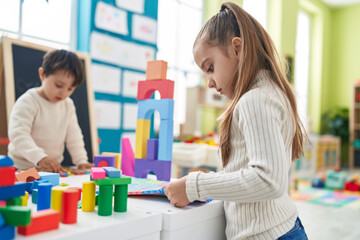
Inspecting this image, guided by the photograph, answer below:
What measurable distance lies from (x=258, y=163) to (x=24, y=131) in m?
0.96

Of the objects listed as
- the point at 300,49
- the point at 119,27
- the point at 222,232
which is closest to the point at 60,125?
the point at 222,232

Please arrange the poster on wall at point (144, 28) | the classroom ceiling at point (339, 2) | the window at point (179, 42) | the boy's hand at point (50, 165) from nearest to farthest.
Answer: the boy's hand at point (50, 165)
the poster on wall at point (144, 28)
the window at point (179, 42)
the classroom ceiling at point (339, 2)

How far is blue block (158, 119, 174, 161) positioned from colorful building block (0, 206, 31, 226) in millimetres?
526

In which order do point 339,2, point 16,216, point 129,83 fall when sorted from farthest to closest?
point 339,2, point 129,83, point 16,216

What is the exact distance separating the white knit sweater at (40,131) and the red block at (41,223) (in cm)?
72

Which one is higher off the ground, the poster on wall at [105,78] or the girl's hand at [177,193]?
the poster on wall at [105,78]

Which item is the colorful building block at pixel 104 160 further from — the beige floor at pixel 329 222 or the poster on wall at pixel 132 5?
the poster on wall at pixel 132 5

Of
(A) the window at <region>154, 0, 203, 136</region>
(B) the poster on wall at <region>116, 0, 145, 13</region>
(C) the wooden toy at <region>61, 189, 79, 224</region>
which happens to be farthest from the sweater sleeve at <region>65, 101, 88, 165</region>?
(A) the window at <region>154, 0, 203, 136</region>

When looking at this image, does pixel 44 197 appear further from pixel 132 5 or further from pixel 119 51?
pixel 132 5

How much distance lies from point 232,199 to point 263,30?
407 millimetres

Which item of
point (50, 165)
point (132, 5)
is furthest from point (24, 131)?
point (132, 5)

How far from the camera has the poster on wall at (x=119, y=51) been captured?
9.22 ft

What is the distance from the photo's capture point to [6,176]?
0.48 metres

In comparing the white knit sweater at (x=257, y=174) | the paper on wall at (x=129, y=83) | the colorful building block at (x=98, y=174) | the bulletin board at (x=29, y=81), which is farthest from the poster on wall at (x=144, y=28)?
the colorful building block at (x=98, y=174)
